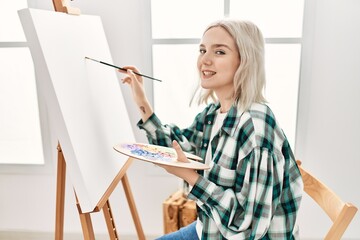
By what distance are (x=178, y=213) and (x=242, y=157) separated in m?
0.75

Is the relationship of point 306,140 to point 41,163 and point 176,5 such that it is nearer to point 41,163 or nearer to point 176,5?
Result: point 176,5

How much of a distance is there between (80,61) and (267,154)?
2.09 feet

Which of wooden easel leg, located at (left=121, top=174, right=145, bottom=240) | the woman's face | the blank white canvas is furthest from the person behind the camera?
wooden easel leg, located at (left=121, top=174, right=145, bottom=240)

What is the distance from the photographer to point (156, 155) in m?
1.00

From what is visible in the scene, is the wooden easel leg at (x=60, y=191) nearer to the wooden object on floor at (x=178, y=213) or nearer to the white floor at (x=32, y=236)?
the wooden object on floor at (x=178, y=213)

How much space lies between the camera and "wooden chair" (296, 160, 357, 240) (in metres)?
0.89

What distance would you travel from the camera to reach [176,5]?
5.29ft

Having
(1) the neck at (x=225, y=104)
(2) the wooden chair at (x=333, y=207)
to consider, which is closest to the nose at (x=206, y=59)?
(1) the neck at (x=225, y=104)

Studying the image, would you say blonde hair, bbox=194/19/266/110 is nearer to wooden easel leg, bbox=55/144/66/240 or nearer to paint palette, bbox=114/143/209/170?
paint palette, bbox=114/143/209/170

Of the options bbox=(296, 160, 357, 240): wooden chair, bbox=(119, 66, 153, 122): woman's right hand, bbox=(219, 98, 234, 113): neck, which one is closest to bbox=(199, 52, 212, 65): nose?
bbox=(219, 98, 234, 113): neck

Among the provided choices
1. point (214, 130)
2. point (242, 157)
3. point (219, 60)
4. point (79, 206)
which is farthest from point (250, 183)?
point (79, 206)

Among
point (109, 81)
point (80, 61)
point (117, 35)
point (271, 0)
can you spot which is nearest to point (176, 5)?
point (117, 35)

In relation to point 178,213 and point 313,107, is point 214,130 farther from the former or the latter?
point 313,107

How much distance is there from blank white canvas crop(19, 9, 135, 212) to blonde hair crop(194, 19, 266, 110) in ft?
1.49
